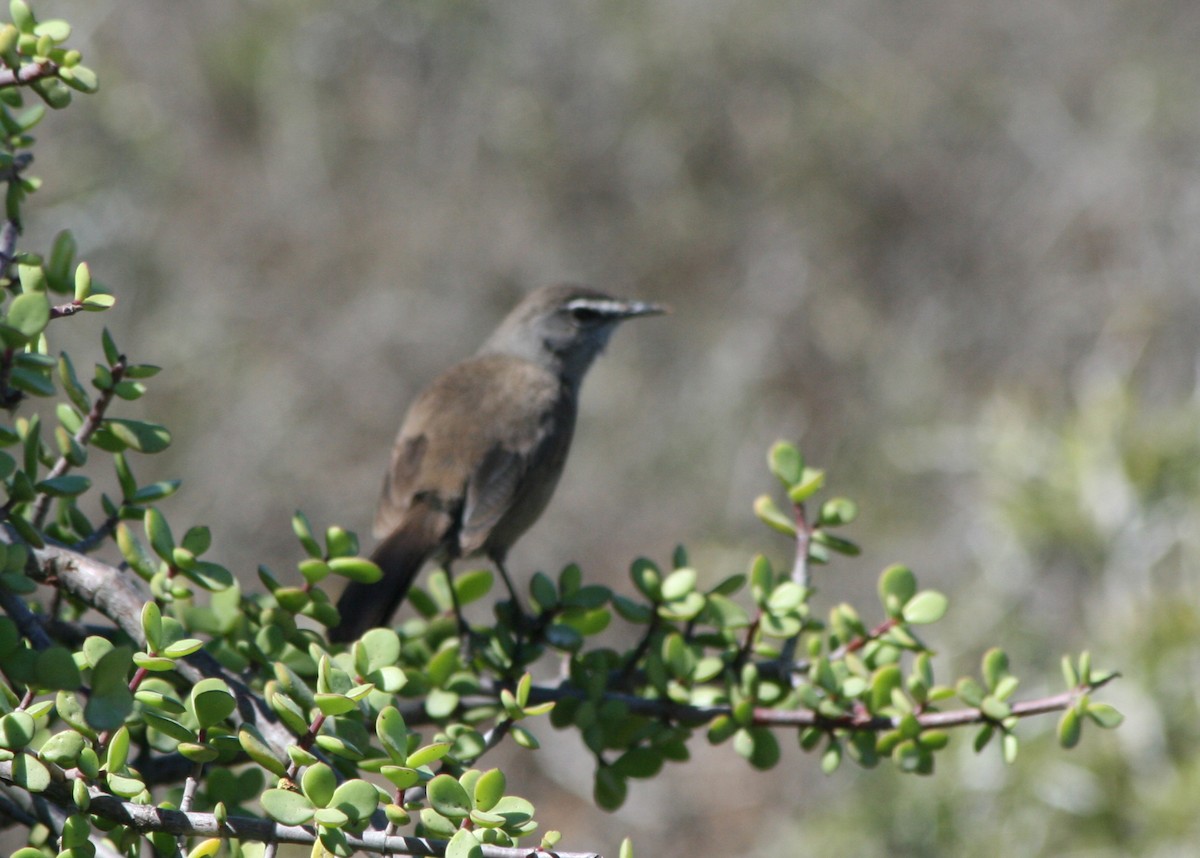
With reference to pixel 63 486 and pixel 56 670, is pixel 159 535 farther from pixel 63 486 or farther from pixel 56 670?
pixel 56 670

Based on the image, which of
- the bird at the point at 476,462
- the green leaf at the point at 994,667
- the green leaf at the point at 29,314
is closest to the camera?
the green leaf at the point at 29,314

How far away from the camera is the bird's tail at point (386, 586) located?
2.99 metres

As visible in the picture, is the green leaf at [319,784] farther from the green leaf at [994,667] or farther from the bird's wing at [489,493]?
the bird's wing at [489,493]

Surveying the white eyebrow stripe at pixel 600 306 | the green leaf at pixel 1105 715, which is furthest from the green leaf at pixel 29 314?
the white eyebrow stripe at pixel 600 306

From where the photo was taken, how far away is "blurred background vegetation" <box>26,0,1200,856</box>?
8.43m

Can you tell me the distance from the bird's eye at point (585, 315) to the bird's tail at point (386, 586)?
4.98 ft

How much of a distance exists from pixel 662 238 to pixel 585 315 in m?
5.46

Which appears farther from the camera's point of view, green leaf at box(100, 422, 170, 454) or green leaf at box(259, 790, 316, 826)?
green leaf at box(100, 422, 170, 454)

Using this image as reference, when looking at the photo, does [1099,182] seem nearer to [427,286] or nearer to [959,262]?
[959,262]

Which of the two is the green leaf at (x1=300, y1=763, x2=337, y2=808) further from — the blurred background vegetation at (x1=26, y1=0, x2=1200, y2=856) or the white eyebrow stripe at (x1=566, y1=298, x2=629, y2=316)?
the blurred background vegetation at (x1=26, y1=0, x2=1200, y2=856)

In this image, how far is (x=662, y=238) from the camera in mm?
10461

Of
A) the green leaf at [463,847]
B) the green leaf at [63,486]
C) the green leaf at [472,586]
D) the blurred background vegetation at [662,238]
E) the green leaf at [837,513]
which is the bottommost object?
the green leaf at [463,847]

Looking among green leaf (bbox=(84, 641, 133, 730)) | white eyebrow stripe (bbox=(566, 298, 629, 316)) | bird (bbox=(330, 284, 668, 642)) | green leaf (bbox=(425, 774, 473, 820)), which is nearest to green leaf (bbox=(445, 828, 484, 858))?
green leaf (bbox=(425, 774, 473, 820))

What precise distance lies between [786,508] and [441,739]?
688 cm
